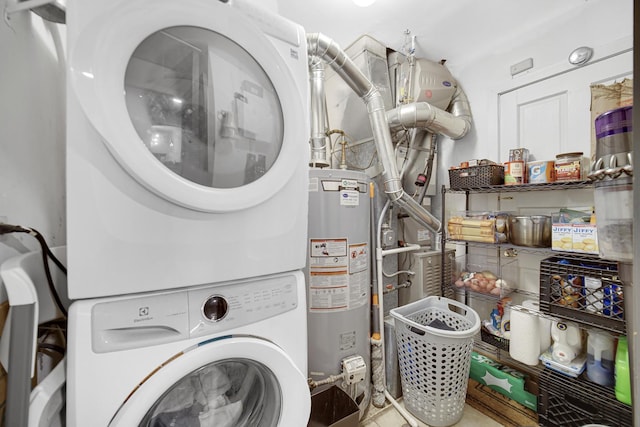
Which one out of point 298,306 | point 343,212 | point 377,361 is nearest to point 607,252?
point 298,306

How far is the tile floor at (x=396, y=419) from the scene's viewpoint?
1.33 meters

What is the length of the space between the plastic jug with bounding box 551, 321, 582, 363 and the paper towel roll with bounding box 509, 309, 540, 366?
78 millimetres

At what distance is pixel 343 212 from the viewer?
4.31 ft

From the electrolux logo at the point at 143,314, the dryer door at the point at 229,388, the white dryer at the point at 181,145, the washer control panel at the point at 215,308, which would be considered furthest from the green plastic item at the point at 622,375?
the electrolux logo at the point at 143,314

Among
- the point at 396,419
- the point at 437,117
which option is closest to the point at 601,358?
the point at 396,419

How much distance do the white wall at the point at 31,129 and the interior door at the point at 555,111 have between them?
7.69ft

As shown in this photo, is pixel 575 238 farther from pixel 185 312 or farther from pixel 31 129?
pixel 31 129

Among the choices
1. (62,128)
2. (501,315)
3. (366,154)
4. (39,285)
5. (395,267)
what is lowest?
(501,315)

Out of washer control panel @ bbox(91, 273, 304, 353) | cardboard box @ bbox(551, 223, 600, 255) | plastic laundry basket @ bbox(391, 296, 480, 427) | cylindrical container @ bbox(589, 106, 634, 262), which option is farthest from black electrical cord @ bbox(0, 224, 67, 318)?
cardboard box @ bbox(551, 223, 600, 255)

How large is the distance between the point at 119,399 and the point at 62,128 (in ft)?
2.83

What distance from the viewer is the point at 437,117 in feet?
5.61

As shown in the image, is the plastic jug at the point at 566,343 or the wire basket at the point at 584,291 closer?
the wire basket at the point at 584,291

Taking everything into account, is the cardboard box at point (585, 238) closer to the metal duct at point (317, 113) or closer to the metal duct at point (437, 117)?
the metal duct at point (437, 117)

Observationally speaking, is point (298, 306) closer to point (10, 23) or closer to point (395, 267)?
point (10, 23)
